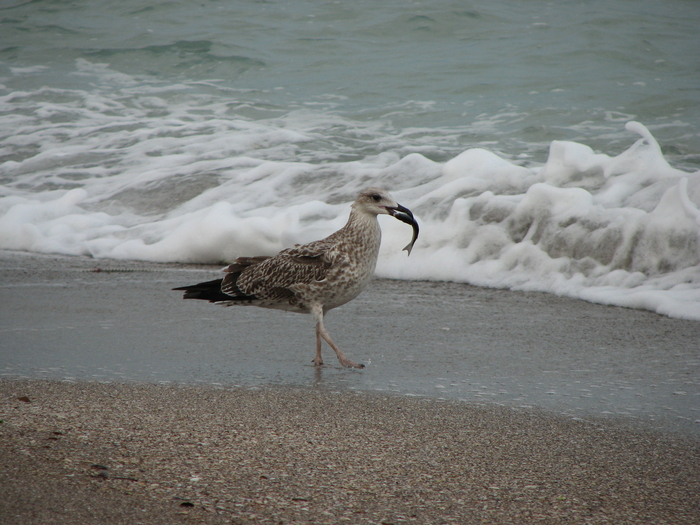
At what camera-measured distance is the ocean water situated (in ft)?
22.4

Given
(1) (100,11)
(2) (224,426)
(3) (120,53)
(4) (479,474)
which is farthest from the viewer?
(1) (100,11)

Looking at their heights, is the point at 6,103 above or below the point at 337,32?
below

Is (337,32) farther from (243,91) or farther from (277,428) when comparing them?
(277,428)

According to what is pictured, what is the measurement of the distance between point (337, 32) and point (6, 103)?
286 inches

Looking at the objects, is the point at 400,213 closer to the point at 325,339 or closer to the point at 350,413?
the point at 325,339

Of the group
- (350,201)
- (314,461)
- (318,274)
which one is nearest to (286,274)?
(318,274)

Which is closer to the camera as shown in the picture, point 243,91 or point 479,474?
point 479,474

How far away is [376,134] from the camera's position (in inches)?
476

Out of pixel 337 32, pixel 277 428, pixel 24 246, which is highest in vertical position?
pixel 337 32

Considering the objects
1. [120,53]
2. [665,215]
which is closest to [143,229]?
[665,215]

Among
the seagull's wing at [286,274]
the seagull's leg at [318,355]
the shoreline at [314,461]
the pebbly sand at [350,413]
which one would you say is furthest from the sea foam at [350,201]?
the shoreline at [314,461]

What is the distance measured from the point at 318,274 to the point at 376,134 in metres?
7.96

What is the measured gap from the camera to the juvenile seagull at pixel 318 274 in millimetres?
4438

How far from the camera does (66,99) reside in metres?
14.6
